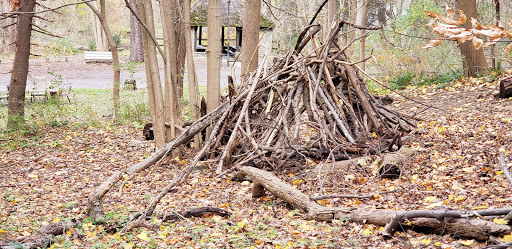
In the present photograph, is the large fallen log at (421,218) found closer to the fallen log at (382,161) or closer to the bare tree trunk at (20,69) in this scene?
the fallen log at (382,161)

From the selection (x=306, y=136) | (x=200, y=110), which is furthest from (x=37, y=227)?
(x=306, y=136)

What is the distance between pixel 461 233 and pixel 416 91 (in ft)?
26.5

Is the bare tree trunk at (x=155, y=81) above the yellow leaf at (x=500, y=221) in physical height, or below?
above

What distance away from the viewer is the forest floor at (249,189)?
3.99m

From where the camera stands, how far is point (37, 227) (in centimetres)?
470

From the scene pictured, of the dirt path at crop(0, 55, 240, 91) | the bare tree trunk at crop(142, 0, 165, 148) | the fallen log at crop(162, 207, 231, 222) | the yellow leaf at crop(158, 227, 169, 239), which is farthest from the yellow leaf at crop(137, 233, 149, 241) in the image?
the dirt path at crop(0, 55, 240, 91)

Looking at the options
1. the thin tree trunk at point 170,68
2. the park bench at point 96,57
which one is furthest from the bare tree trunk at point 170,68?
the park bench at point 96,57

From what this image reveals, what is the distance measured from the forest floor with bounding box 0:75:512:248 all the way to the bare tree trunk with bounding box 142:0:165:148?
454mm

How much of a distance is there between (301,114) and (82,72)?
657 inches

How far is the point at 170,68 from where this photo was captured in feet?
22.9

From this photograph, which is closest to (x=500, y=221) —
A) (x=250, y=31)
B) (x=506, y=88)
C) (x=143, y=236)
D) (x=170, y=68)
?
(x=143, y=236)

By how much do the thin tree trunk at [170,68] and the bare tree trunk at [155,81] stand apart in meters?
0.12

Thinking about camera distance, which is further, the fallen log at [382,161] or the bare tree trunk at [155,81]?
the bare tree trunk at [155,81]

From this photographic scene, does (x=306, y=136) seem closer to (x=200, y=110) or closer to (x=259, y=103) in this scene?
(x=259, y=103)
